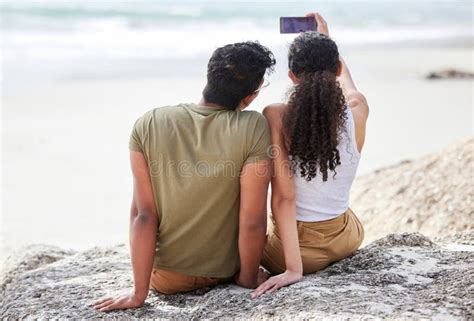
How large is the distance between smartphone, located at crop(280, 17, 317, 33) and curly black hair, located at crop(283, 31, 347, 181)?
0.39m

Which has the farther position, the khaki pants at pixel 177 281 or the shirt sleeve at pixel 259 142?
the khaki pants at pixel 177 281

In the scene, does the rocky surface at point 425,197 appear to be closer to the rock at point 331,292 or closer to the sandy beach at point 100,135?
the rock at point 331,292

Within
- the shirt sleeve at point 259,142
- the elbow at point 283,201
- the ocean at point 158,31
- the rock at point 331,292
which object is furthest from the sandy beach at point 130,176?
the elbow at point 283,201

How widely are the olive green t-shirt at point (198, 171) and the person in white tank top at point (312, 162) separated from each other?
0.49ft

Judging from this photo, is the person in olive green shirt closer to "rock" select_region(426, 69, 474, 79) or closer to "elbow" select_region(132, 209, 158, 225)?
"elbow" select_region(132, 209, 158, 225)

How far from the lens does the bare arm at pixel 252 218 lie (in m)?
3.21

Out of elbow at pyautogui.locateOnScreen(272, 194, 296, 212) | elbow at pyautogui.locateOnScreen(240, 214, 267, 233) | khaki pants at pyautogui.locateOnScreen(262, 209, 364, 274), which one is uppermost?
elbow at pyautogui.locateOnScreen(272, 194, 296, 212)

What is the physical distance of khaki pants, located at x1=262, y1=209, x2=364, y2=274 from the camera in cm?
346

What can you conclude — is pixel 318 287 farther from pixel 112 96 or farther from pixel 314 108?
pixel 112 96

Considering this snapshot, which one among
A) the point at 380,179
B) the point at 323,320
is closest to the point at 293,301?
the point at 323,320

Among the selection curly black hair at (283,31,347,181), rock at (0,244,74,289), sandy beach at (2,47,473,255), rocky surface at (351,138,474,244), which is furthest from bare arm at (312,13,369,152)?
sandy beach at (2,47,473,255)

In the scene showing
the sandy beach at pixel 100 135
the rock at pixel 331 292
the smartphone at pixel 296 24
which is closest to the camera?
the rock at pixel 331 292

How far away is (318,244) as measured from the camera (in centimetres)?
347

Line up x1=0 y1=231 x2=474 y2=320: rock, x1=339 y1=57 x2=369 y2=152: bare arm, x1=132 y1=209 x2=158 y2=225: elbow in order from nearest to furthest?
x1=0 y1=231 x2=474 y2=320: rock → x1=132 y1=209 x2=158 y2=225: elbow → x1=339 y1=57 x2=369 y2=152: bare arm
